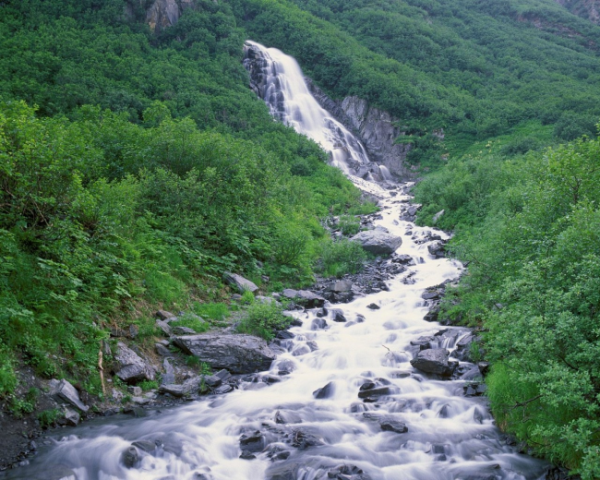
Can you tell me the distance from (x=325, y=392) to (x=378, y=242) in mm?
11647

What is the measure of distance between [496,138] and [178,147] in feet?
120

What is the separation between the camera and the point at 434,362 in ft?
32.4

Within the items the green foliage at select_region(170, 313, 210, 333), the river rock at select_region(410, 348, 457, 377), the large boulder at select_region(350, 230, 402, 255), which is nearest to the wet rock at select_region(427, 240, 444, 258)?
the large boulder at select_region(350, 230, 402, 255)

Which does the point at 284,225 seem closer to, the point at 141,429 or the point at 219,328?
the point at 219,328

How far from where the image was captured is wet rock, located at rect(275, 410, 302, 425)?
8305 mm

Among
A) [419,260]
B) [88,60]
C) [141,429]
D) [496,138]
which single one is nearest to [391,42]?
[496,138]

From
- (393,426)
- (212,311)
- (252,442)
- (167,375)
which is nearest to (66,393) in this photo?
(167,375)

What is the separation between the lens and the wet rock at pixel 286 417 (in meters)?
8.30

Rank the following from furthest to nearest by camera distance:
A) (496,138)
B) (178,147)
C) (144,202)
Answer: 1. (496,138)
2. (178,147)
3. (144,202)

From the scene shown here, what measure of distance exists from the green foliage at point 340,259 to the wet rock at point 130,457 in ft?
36.5

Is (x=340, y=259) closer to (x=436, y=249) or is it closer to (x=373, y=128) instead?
(x=436, y=249)

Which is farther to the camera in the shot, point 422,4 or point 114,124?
point 422,4

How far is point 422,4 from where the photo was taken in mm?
86438

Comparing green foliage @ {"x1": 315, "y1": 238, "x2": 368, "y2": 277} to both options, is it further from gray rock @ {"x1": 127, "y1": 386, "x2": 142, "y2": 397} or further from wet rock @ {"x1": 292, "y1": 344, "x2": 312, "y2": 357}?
gray rock @ {"x1": 127, "y1": 386, "x2": 142, "y2": 397}
